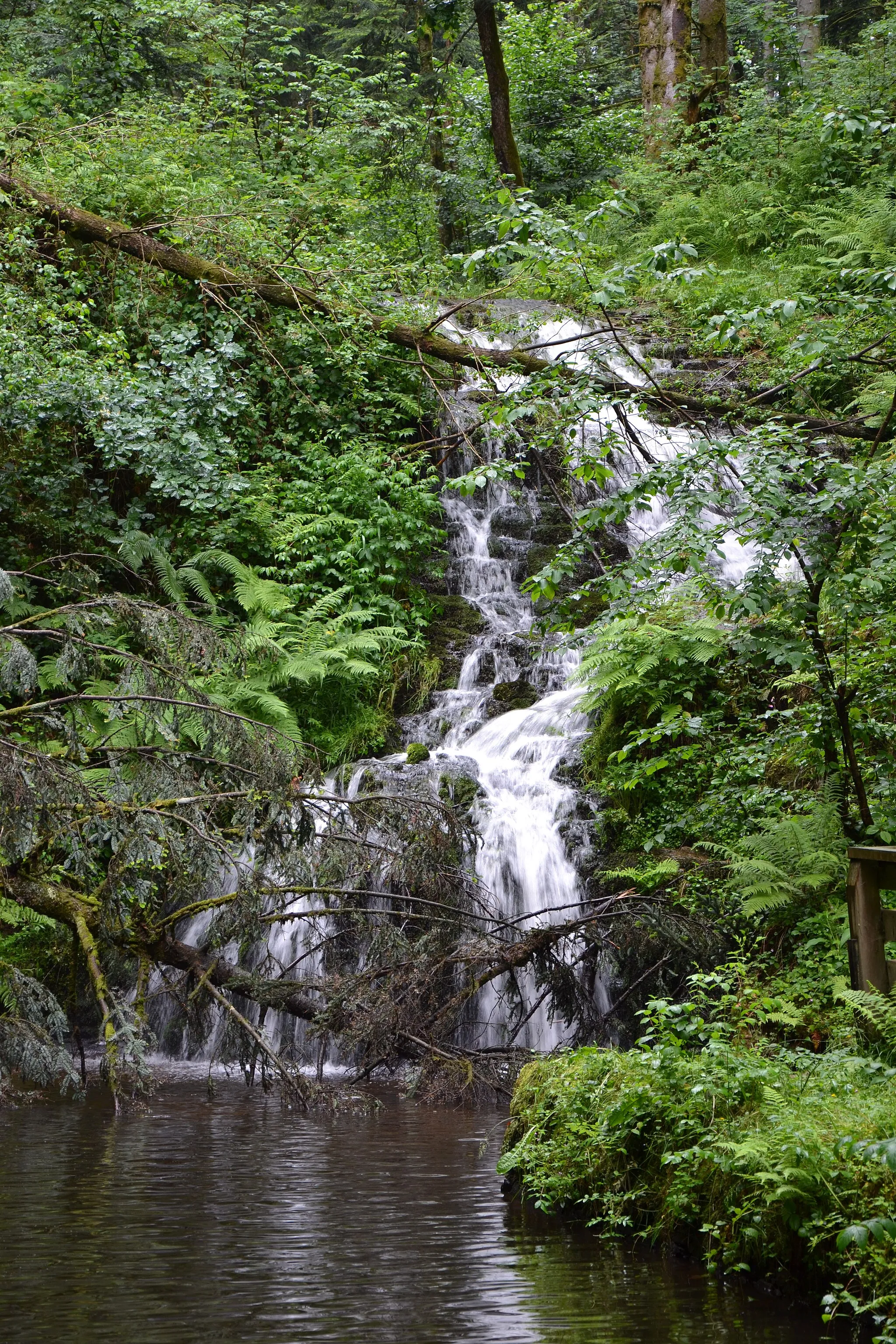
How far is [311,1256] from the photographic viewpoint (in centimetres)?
443

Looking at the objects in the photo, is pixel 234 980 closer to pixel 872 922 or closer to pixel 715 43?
pixel 872 922

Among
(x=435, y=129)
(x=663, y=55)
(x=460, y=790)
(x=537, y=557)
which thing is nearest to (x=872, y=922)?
(x=460, y=790)

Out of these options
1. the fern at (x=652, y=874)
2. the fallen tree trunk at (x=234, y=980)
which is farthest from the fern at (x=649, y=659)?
the fallen tree trunk at (x=234, y=980)

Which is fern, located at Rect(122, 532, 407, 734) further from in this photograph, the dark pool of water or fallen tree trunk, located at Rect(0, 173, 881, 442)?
the dark pool of water

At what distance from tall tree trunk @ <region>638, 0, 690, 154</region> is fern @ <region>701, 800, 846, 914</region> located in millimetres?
16388

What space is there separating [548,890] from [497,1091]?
2352 millimetres

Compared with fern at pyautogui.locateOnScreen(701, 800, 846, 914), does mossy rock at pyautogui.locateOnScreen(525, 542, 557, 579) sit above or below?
above

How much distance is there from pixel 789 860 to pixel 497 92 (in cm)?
1423

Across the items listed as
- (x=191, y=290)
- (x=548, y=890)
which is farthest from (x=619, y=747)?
(x=191, y=290)

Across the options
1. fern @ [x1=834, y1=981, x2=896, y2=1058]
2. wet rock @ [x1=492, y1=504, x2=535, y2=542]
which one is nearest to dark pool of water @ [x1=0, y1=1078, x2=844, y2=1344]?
fern @ [x1=834, y1=981, x2=896, y2=1058]

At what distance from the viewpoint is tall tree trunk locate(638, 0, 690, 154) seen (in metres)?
21.1

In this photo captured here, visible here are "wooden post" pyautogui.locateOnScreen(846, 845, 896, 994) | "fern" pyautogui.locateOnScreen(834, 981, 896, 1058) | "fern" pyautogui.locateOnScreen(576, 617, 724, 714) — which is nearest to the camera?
"fern" pyautogui.locateOnScreen(834, 981, 896, 1058)

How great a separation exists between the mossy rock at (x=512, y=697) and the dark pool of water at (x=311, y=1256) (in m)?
5.86

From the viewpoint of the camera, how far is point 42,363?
36.5 ft
